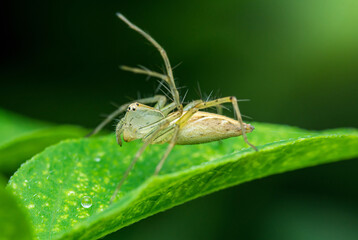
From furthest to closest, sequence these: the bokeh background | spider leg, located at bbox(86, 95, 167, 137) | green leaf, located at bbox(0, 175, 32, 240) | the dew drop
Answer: the bokeh background
spider leg, located at bbox(86, 95, 167, 137)
the dew drop
green leaf, located at bbox(0, 175, 32, 240)

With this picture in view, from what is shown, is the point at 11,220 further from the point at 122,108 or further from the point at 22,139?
the point at 122,108

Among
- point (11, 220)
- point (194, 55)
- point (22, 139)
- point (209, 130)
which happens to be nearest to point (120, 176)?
point (209, 130)

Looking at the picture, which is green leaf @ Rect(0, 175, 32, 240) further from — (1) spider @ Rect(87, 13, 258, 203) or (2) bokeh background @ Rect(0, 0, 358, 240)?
(2) bokeh background @ Rect(0, 0, 358, 240)

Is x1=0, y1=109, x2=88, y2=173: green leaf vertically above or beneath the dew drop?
beneath

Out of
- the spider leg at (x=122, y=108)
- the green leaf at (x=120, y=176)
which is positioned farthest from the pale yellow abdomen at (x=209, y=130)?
the spider leg at (x=122, y=108)

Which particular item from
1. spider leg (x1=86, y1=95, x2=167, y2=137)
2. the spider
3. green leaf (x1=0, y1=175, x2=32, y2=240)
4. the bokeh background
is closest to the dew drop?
the spider

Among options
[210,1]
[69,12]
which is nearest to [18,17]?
[69,12]
